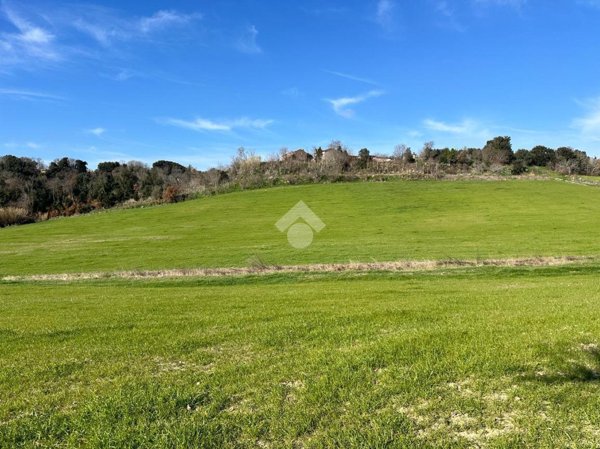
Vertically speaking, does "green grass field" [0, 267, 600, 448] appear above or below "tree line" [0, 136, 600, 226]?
below

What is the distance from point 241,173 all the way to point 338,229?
45965 millimetres

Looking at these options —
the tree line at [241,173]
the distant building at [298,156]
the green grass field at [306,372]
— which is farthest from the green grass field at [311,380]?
the distant building at [298,156]

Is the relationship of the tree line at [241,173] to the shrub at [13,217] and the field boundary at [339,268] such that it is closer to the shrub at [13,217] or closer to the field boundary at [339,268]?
the shrub at [13,217]

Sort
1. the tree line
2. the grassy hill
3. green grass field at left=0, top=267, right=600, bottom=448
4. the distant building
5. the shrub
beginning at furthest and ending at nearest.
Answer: the distant building, the tree line, the shrub, the grassy hill, green grass field at left=0, top=267, right=600, bottom=448

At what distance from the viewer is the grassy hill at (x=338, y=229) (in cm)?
3556

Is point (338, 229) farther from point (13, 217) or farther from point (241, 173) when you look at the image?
point (13, 217)

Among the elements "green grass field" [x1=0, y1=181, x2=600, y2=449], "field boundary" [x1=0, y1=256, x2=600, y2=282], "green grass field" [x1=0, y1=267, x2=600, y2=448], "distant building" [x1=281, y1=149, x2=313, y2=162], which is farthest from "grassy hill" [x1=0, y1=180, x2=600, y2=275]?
"green grass field" [x1=0, y1=267, x2=600, y2=448]

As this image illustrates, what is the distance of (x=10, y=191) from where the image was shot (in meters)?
91.4

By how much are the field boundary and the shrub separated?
55163 millimetres

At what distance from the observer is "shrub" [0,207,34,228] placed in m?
76.7

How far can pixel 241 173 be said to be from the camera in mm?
93500

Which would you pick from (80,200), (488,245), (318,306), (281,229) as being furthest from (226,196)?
(318,306)

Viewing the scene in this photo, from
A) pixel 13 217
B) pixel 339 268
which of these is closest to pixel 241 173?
pixel 13 217

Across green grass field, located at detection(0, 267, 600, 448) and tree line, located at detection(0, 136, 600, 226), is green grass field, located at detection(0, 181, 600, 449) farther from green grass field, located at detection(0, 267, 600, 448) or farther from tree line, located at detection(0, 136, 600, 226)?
tree line, located at detection(0, 136, 600, 226)
